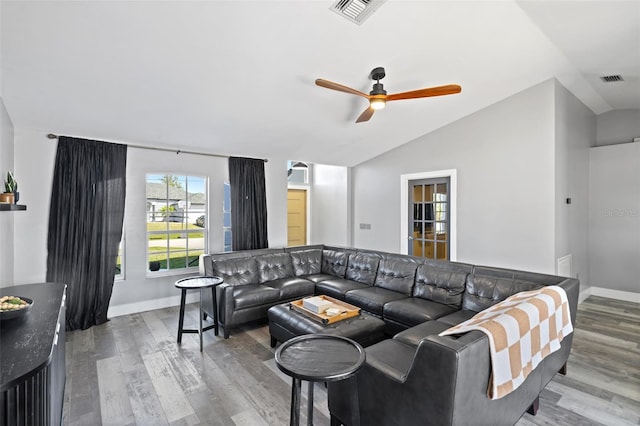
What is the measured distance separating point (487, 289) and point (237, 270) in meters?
3.00

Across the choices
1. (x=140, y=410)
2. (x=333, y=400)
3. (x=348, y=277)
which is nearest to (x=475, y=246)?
(x=348, y=277)

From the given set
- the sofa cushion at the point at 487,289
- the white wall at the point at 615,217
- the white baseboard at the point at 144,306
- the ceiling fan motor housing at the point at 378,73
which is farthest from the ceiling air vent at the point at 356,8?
the white wall at the point at 615,217

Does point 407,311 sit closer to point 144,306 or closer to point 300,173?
point 144,306

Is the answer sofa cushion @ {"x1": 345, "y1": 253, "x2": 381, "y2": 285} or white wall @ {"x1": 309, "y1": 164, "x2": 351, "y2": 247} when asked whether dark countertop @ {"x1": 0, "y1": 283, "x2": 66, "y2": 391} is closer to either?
sofa cushion @ {"x1": 345, "y1": 253, "x2": 381, "y2": 285}

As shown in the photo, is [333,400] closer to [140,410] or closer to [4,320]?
[140,410]

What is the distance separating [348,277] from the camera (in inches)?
179

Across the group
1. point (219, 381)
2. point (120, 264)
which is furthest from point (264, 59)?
point (120, 264)

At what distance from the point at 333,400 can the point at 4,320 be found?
1897mm

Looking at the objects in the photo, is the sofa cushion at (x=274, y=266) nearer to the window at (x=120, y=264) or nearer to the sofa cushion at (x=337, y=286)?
the sofa cushion at (x=337, y=286)

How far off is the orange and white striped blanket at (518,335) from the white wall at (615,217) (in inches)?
162

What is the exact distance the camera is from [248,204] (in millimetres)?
5188

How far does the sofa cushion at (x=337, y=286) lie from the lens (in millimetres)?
3943

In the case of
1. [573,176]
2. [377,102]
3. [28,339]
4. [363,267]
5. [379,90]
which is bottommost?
[363,267]

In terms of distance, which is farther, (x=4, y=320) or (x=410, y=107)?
(x=410, y=107)
